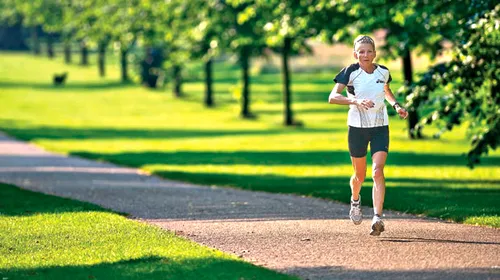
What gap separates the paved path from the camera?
29.7ft

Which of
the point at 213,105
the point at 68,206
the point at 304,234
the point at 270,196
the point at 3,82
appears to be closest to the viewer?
the point at 304,234

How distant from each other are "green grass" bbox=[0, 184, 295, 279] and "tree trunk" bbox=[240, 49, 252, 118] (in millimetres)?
27983

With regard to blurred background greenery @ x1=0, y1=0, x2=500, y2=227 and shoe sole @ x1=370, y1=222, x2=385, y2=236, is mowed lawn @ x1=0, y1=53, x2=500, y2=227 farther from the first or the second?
shoe sole @ x1=370, y1=222, x2=385, y2=236

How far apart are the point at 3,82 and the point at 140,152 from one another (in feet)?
145

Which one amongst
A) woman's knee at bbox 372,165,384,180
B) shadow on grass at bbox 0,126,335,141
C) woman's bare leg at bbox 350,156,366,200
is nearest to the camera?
woman's knee at bbox 372,165,384,180

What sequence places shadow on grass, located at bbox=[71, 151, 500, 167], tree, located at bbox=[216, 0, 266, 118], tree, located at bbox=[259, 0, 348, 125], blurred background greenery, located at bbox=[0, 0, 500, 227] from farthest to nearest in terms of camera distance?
tree, located at bbox=[216, 0, 266, 118] → tree, located at bbox=[259, 0, 348, 125] → shadow on grass, located at bbox=[71, 151, 500, 167] → blurred background greenery, located at bbox=[0, 0, 500, 227]

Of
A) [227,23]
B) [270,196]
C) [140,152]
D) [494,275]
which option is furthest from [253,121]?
[494,275]

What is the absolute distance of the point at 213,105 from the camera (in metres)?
51.7

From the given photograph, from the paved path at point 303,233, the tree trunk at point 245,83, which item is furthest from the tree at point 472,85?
the tree trunk at point 245,83

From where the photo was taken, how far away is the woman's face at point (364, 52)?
1062cm

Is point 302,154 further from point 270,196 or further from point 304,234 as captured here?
point 304,234

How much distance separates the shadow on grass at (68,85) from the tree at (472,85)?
4804 centimetres

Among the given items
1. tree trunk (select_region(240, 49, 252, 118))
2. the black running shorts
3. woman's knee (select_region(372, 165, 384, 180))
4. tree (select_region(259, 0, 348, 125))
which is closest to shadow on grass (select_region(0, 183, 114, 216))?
the black running shorts

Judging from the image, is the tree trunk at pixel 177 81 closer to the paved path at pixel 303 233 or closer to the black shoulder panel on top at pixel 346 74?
the paved path at pixel 303 233
